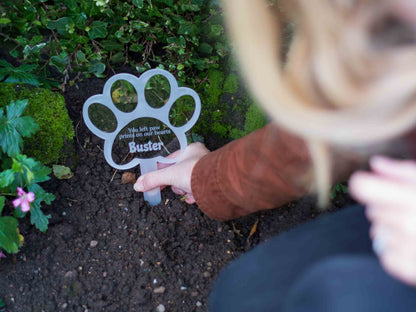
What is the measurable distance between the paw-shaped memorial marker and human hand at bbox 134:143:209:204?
4 cm

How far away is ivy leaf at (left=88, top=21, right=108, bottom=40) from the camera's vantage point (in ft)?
5.32

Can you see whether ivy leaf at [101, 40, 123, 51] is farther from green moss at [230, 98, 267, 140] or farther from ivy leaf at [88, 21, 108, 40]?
green moss at [230, 98, 267, 140]

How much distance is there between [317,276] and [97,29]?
4.47ft

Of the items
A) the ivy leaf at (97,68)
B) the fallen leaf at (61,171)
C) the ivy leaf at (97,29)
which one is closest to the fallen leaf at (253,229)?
the fallen leaf at (61,171)

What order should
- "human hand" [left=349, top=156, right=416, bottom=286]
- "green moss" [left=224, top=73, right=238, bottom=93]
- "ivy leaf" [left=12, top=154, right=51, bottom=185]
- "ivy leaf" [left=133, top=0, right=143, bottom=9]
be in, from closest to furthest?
1. "human hand" [left=349, top=156, right=416, bottom=286]
2. "ivy leaf" [left=12, top=154, right=51, bottom=185]
3. "ivy leaf" [left=133, top=0, right=143, bottom=9]
4. "green moss" [left=224, top=73, right=238, bottom=93]

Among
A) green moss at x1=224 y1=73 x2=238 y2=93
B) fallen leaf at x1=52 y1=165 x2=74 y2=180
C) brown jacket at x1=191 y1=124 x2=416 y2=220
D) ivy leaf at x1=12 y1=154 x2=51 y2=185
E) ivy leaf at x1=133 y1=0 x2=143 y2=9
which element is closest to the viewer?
brown jacket at x1=191 y1=124 x2=416 y2=220

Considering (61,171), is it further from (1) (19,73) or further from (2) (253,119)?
(2) (253,119)

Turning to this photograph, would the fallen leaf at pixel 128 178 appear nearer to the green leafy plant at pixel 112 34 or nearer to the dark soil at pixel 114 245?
the dark soil at pixel 114 245

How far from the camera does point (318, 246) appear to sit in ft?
3.37

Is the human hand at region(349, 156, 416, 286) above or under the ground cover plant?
above

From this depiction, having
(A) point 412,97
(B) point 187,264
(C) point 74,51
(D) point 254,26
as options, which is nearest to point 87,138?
(C) point 74,51

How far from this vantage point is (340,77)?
0.73 m

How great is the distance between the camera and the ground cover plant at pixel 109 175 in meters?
1.60

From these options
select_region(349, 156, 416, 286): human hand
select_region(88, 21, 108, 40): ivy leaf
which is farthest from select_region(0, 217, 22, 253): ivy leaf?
select_region(349, 156, 416, 286): human hand
